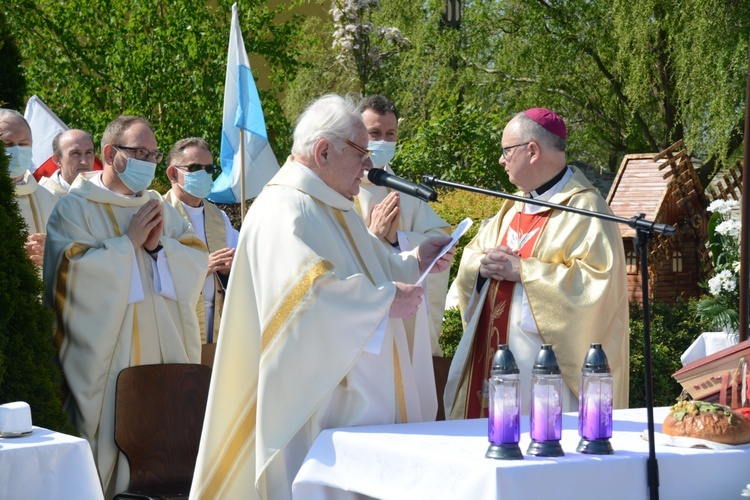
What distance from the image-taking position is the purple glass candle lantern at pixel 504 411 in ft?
10.4

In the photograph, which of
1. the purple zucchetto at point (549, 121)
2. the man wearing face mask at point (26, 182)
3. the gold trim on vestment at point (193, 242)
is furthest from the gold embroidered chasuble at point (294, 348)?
the gold trim on vestment at point (193, 242)

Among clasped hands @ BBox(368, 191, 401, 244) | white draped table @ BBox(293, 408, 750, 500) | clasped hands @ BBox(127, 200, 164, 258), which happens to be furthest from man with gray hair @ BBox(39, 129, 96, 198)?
white draped table @ BBox(293, 408, 750, 500)

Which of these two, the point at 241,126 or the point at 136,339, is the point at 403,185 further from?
the point at 241,126

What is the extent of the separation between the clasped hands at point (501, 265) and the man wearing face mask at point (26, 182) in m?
2.22

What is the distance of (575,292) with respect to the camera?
199 inches

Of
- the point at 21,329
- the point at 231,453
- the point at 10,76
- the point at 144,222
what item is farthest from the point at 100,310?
the point at 10,76

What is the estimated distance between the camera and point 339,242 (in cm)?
429

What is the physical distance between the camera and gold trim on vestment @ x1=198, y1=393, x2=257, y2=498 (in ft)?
13.6

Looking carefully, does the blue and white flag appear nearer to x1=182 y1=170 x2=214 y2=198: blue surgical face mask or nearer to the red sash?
x1=182 y1=170 x2=214 y2=198: blue surgical face mask

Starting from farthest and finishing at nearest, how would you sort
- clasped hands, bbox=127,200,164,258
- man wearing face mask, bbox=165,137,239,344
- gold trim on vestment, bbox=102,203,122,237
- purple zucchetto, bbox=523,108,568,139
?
man wearing face mask, bbox=165,137,239,344 → gold trim on vestment, bbox=102,203,122,237 → clasped hands, bbox=127,200,164,258 → purple zucchetto, bbox=523,108,568,139

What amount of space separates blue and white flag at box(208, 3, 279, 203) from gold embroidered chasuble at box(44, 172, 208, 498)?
1772 millimetres

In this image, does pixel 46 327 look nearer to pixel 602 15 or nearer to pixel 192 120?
pixel 192 120

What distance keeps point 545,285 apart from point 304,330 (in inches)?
59.9

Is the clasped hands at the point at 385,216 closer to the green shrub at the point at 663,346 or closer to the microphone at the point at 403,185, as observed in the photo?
the microphone at the point at 403,185
